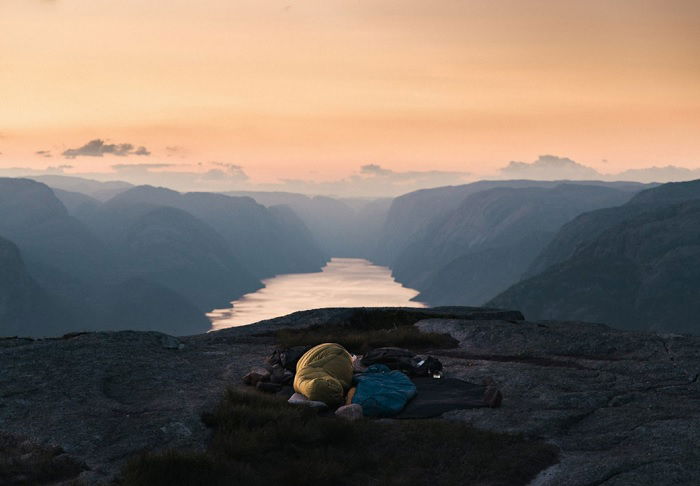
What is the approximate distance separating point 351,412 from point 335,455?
2.46 m

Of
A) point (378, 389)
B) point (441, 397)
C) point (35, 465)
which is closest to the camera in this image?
point (35, 465)

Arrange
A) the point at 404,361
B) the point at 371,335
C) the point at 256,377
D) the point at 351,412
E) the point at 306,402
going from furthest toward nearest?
the point at 371,335 → the point at 404,361 → the point at 256,377 → the point at 306,402 → the point at 351,412

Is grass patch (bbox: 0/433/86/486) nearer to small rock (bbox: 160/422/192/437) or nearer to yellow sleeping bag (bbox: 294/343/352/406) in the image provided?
small rock (bbox: 160/422/192/437)

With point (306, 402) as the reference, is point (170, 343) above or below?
below

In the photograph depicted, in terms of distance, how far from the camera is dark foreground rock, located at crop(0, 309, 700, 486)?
1477 cm

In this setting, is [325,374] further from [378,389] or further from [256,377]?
[256,377]

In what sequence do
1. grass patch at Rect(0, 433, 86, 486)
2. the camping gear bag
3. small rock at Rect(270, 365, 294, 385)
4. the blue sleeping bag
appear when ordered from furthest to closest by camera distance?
the camping gear bag, small rock at Rect(270, 365, 294, 385), the blue sleeping bag, grass patch at Rect(0, 433, 86, 486)

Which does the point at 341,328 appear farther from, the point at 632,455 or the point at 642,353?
the point at 632,455

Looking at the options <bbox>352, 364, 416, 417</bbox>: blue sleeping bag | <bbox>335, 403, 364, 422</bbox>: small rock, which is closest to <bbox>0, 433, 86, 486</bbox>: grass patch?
<bbox>335, 403, 364, 422</bbox>: small rock

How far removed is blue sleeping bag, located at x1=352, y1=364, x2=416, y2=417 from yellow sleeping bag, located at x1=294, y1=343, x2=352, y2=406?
0.45 metres

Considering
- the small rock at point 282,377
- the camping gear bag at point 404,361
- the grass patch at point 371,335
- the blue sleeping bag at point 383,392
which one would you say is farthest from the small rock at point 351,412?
the grass patch at point 371,335

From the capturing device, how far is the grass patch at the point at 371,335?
2564 centimetres

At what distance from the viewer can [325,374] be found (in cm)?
→ 1923

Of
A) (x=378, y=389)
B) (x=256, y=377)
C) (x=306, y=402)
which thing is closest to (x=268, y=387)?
(x=256, y=377)
